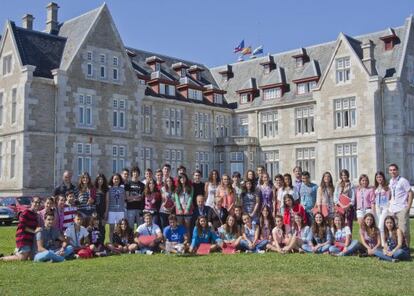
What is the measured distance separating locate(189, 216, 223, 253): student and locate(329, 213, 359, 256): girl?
104 inches

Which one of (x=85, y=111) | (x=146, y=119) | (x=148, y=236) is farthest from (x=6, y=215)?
(x=148, y=236)

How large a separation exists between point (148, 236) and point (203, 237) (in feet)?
4.27

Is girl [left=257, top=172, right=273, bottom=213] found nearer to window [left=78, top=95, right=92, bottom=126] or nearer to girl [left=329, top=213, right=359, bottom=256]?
girl [left=329, top=213, right=359, bottom=256]

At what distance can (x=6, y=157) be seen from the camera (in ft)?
100

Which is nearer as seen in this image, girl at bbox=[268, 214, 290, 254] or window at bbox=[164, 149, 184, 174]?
Result: girl at bbox=[268, 214, 290, 254]

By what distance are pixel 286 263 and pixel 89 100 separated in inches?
897

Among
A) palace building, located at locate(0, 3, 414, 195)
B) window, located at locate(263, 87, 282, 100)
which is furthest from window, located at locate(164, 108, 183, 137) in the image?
window, located at locate(263, 87, 282, 100)

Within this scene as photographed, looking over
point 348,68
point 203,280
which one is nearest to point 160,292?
point 203,280

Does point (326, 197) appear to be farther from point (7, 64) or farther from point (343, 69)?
point (7, 64)

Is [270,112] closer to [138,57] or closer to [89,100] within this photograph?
[138,57]

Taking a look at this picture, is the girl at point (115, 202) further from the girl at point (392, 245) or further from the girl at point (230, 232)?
the girl at point (392, 245)

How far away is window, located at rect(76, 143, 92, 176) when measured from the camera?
30.8 meters

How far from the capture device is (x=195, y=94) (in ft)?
129

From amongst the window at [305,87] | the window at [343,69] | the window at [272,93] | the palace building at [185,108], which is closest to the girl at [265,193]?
the palace building at [185,108]
